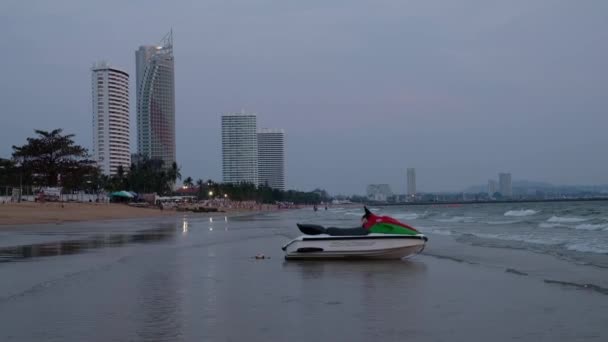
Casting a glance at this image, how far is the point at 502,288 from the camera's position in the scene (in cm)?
1135

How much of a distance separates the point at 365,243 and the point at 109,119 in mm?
187190

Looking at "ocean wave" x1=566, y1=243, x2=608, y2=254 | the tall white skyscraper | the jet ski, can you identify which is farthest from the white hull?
the tall white skyscraper

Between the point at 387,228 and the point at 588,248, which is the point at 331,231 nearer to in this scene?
the point at 387,228

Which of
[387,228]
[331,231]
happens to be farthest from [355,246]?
[387,228]

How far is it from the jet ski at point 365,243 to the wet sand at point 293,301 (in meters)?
0.43

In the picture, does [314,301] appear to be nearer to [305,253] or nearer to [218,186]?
[305,253]

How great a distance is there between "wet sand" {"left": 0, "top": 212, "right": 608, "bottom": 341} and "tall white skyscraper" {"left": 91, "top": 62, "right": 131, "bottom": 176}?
18025 cm

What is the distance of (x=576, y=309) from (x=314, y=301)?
3716mm

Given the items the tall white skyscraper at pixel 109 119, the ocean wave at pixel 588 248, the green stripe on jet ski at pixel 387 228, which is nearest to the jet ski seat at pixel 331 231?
the green stripe on jet ski at pixel 387 228

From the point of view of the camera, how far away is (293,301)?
1011cm

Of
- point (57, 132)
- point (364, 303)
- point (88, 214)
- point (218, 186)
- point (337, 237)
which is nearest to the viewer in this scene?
point (364, 303)

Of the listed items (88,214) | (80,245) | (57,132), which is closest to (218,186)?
(57,132)

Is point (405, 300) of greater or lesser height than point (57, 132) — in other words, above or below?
below

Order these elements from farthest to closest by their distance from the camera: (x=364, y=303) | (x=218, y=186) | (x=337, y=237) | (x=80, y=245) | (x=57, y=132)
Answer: (x=218, y=186) → (x=57, y=132) → (x=80, y=245) → (x=337, y=237) → (x=364, y=303)
